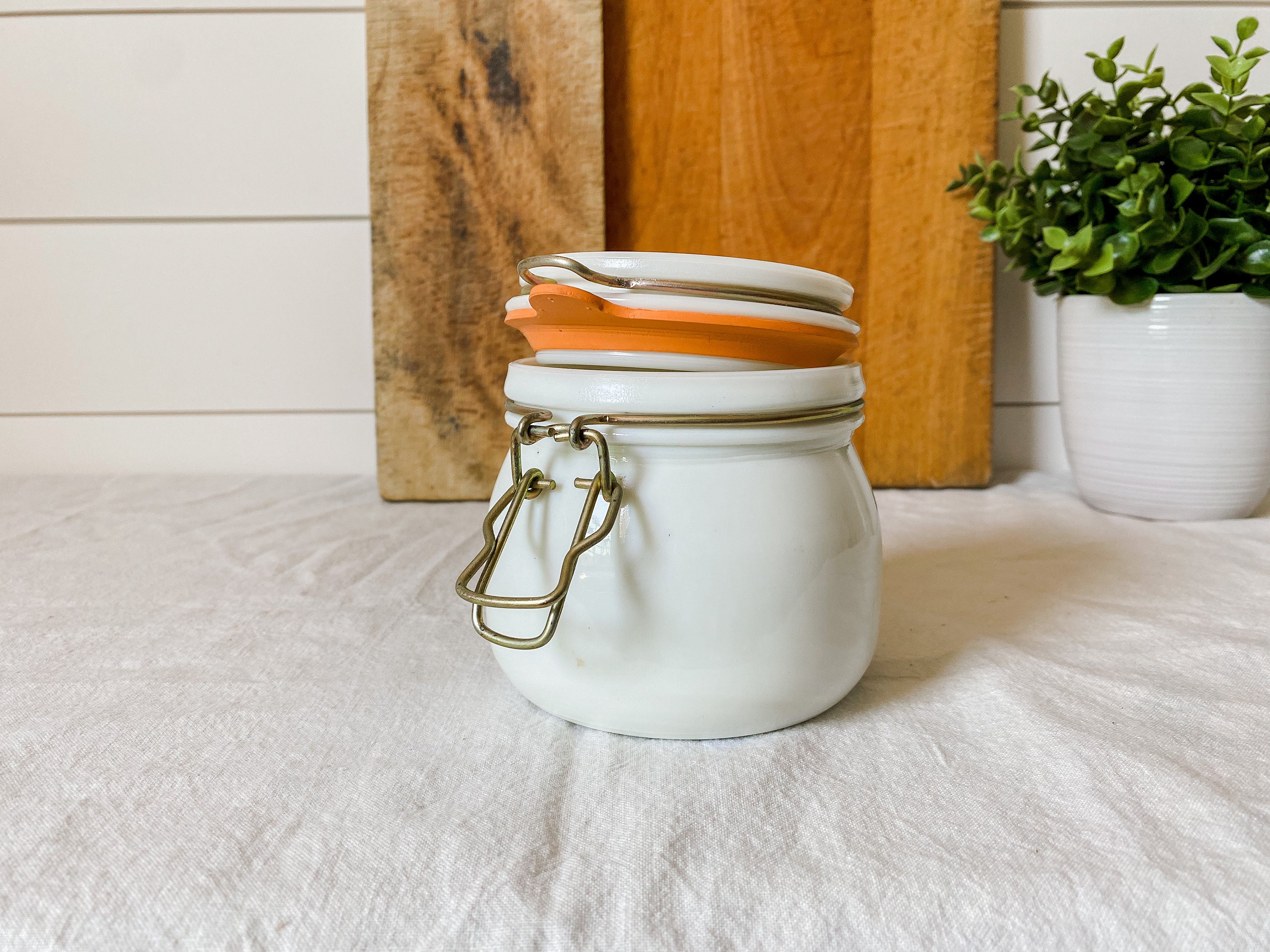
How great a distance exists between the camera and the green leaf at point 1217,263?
31.0 inches

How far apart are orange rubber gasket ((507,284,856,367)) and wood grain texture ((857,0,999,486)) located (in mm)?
576

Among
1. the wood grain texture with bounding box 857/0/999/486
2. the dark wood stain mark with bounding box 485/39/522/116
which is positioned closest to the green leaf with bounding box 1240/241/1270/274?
the wood grain texture with bounding box 857/0/999/486

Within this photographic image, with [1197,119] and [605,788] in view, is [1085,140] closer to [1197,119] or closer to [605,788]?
[1197,119]

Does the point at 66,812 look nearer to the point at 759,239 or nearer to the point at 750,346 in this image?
the point at 750,346

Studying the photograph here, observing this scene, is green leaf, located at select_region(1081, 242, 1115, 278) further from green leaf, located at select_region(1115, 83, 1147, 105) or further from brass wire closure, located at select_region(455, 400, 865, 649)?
brass wire closure, located at select_region(455, 400, 865, 649)

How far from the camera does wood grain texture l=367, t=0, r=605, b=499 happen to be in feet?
3.03

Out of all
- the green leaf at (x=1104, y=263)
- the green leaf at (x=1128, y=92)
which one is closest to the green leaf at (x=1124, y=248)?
the green leaf at (x=1104, y=263)

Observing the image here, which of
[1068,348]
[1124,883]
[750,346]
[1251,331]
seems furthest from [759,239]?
[1124,883]

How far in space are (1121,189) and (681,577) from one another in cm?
62

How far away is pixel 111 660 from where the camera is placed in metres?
0.53

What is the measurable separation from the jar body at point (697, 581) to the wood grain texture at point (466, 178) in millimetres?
560

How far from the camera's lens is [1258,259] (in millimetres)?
775

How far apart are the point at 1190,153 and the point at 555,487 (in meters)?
0.66

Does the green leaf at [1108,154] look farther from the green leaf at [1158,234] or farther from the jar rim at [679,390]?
the jar rim at [679,390]
